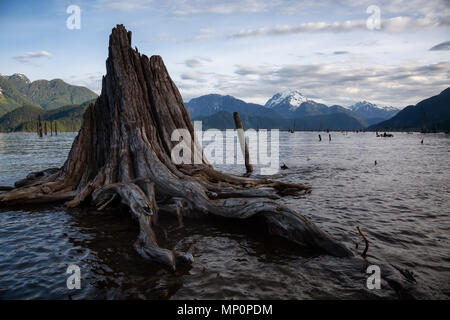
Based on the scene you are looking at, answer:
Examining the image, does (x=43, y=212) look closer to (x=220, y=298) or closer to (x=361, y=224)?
(x=220, y=298)

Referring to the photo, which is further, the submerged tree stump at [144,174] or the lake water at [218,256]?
the submerged tree stump at [144,174]

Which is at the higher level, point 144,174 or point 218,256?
point 144,174

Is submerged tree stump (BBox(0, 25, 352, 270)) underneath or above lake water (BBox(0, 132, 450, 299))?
above

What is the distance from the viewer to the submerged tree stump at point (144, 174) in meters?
9.04

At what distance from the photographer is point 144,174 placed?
37.9 ft

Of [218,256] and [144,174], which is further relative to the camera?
[144,174]

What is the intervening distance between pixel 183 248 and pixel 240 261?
1.82 metres

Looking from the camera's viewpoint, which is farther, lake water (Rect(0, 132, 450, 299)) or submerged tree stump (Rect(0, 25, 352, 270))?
submerged tree stump (Rect(0, 25, 352, 270))

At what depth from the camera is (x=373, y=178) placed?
2059 centimetres

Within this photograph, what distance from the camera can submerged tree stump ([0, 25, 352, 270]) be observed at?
356 inches

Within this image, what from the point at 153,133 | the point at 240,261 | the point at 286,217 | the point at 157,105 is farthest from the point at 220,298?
the point at 157,105

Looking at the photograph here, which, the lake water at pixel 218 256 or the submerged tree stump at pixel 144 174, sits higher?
the submerged tree stump at pixel 144 174

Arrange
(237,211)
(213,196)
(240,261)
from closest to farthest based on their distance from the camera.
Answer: (240,261), (237,211), (213,196)
